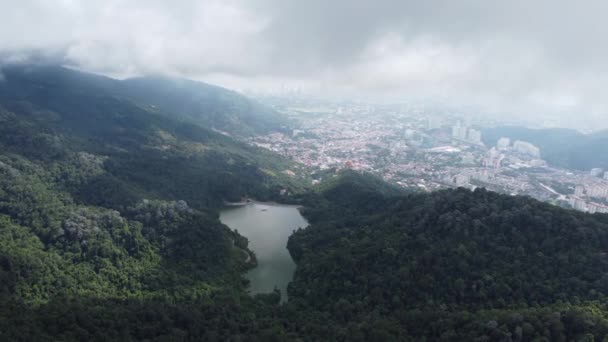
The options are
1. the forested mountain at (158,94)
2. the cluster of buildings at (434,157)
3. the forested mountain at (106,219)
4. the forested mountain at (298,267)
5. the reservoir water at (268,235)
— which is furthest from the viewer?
the forested mountain at (158,94)

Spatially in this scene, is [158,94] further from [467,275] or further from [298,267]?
[467,275]

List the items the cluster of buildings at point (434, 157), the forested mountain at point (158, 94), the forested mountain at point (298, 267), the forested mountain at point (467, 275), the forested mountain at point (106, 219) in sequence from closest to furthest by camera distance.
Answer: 1. the forested mountain at point (467, 275)
2. the forested mountain at point (298, 267)
3. the forested mountain at point (106, 219)
4. the cluster of buildings at point (434, 157)
5. the forested mountain at point (158, 94)

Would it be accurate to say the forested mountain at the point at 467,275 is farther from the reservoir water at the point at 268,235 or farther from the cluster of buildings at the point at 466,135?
the cluster of buildings at the point at 466,135

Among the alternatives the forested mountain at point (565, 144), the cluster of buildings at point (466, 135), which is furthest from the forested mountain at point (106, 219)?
the cluster of buildings at point (466, 135)

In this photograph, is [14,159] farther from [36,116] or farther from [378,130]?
[378,130]

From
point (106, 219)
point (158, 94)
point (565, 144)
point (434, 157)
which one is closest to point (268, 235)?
point (106, 219)

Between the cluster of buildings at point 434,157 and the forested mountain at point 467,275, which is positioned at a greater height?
the cluster of buildings at point 434,157
